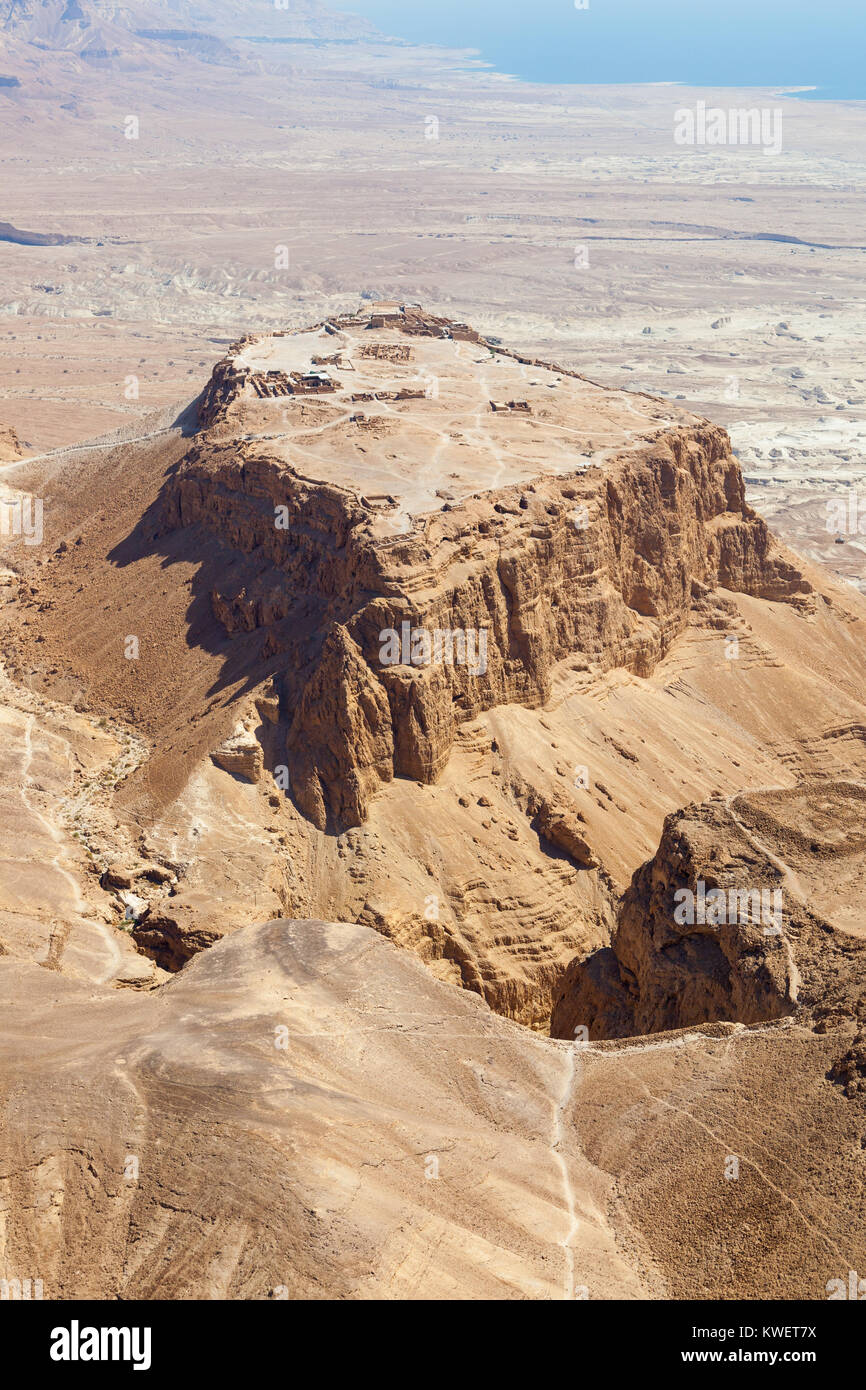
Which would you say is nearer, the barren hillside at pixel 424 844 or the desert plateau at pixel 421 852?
the desert plateau at pixel 421 852

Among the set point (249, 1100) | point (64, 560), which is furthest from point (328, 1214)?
point (64, 560)

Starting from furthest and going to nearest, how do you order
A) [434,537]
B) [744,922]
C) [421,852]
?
1. [434,537]
2. [421,852]
3. [744,922]

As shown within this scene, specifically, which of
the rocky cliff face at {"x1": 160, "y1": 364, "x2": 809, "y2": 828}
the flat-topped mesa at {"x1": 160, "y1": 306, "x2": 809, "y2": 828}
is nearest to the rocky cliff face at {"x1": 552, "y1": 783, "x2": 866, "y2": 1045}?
the rocky cliff face at {"x1": 160, "y1": 364, "x2": 809, "y2": 828}

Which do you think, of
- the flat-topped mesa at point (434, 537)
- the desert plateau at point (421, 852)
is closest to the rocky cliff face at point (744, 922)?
the desert plateau at point (421, 852)

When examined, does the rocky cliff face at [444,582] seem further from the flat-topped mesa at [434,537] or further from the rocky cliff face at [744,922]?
the rocky cliff face at [744,922]

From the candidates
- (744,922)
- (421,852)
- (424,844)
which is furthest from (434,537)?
(744,922)

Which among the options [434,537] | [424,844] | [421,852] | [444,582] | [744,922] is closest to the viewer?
[744,922]

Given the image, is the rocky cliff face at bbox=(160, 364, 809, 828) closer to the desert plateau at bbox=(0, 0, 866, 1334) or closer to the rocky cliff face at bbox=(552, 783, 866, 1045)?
the desert plateau at bbox=(0, 0, 866, 1334)

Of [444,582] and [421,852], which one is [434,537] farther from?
[421,852]
